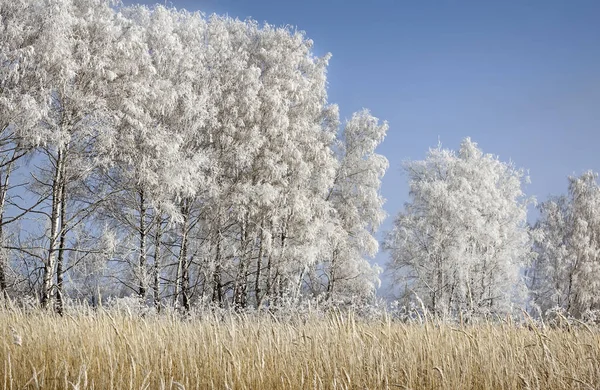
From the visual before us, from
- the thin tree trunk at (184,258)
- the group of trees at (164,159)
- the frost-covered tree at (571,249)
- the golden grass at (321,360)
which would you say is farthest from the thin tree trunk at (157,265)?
the frost-covered tree at (571,249)

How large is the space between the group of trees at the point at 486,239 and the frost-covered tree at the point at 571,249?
6 cm

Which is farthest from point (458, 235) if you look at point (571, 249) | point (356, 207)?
point (571, 249)

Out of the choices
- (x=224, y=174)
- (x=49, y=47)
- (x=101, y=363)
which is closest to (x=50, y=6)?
(x=49, y=47)

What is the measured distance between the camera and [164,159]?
16.8 metres

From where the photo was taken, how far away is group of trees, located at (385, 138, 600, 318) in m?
25.4

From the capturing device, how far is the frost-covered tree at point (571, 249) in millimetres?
30609

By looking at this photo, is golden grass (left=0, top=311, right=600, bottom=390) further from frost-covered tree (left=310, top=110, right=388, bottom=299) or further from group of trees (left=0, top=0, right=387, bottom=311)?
frost-covered tree (left=310, top=110, right=388, bottom=299)

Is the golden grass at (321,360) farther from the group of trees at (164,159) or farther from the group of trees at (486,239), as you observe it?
the group of trees at (486,239)

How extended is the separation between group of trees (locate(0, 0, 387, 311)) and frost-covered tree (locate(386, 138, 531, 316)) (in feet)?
8.55

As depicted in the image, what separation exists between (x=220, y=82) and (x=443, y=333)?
17.1 meters

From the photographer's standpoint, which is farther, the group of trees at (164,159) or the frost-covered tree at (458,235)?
the frost-covered tree at (458,235)

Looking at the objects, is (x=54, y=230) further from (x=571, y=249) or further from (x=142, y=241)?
(x=571, y=249)

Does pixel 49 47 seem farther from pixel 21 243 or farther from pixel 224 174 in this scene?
pixel 224 174

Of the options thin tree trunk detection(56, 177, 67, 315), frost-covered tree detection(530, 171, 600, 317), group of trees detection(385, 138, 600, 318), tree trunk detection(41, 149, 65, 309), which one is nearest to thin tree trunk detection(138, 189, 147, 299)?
thin tree trunk detection(56, 177, 67, 315)
